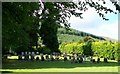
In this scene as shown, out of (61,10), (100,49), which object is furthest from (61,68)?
(100,49)

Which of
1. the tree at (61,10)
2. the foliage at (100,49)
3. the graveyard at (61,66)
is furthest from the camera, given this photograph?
the foliage at (100,49)

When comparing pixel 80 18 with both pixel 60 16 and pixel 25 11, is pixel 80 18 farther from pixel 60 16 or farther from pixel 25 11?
pixel 25 11

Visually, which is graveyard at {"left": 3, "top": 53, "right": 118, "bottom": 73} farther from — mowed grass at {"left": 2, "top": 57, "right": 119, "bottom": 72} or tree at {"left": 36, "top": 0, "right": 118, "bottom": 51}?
tree at {"left": 36, "top": 0, "right": 118, "bottom": 51}

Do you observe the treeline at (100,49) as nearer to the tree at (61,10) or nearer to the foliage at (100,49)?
the foliage at (100,49)

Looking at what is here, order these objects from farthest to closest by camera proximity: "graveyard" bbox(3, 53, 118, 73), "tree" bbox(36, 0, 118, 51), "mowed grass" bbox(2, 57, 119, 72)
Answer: "graveyard" bbox(3, 53, 118, 73), "mowed grass" bbox(2, 57, 119, 72), "tree" bbox(36, 0, 118, 51)

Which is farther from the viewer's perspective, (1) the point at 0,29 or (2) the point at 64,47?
(2) the point at 64,47

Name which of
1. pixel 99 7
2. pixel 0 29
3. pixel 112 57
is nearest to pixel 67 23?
pixel 99 7

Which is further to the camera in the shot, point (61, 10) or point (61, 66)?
point (61, 66)

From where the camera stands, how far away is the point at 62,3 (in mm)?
11555

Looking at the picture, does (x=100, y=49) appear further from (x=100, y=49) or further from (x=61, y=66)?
(x=61, y=66)

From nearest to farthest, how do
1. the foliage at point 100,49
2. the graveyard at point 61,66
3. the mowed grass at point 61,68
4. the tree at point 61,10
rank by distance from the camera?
the tree at point 61,10, the mowed grass at point 61,68, the graveyard at point 61,66, the foliage at point 100,49

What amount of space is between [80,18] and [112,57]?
38227 mm

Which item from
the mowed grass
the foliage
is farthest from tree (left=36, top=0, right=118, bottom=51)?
the foliage

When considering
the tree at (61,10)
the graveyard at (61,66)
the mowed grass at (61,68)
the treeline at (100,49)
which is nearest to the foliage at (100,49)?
the treeline at (100,49)
